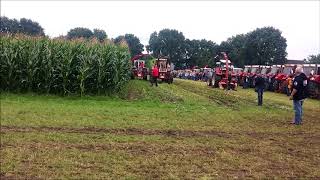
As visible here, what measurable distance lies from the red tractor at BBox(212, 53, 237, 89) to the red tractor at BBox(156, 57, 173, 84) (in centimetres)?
395

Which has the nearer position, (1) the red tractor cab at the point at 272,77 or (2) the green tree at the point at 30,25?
(1) the red tractor cab at the point at 272,77

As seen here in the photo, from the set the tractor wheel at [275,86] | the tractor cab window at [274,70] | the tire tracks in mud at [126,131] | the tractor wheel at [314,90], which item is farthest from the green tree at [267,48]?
the tire tracks in mud at [126,131]

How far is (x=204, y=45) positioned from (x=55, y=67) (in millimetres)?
84927

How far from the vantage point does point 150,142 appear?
931cm

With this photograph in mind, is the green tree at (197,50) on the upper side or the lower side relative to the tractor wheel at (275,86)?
upper

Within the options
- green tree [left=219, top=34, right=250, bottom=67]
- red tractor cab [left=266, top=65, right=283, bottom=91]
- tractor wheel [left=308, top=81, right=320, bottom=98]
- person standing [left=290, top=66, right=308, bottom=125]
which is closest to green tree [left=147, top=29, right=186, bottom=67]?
green tree [left=219, top=34, right=250, bottom=67]

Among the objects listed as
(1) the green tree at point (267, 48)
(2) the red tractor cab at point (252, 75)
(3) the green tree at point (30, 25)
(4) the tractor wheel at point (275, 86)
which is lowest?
(4) the tractor wheel at point (275, 86)

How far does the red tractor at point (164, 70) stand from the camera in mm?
35000

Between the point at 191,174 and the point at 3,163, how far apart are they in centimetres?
298

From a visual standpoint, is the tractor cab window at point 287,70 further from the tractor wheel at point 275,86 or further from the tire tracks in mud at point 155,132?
the tire tracks in mud at point 155,132

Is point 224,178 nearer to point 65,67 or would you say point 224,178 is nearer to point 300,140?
point 300,140

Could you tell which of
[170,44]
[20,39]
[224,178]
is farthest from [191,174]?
[170,44]

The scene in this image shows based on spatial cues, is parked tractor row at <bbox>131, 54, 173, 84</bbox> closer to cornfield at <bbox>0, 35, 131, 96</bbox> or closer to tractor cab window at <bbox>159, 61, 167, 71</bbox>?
tractor cab window at <bbox>159, 61, 167, 71</bbox>

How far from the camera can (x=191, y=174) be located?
675 cm
